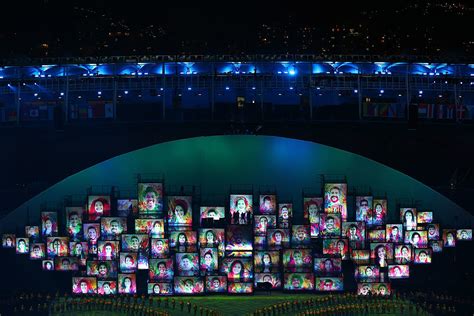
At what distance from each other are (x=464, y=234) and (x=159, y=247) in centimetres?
1148

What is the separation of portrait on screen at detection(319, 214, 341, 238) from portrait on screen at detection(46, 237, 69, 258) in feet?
30.9

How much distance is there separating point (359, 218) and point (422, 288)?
3830mm

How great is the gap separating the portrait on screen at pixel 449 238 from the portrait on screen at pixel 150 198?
1067 centimetres

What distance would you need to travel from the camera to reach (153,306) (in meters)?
33.6

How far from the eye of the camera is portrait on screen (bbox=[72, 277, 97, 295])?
34.8 metres

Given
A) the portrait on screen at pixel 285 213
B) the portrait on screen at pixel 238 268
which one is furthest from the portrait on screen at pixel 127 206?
the portrait on screen at pixel 285 213

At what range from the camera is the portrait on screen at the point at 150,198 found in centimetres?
3703

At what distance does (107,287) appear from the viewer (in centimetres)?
3488

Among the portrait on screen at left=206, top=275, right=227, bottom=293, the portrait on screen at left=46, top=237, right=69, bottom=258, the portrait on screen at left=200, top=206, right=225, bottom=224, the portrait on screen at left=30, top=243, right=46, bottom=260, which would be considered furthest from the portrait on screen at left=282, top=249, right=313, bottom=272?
the portrait on screen at left=30, top=243, right=46, bottom=260

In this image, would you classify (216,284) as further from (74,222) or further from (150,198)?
(74,222)

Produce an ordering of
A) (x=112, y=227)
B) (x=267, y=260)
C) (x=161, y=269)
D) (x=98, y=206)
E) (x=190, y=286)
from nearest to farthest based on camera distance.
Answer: (x=190, y=286) < (x=161, y=269) < (x=267, y=260) < (x=112, y=227) < (x=98, y=206)

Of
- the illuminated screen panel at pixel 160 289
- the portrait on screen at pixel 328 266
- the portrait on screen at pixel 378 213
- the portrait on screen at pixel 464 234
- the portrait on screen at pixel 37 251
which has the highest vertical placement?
the portrait on screen at pixel 378 213

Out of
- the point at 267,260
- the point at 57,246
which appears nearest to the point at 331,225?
the point at 267,260

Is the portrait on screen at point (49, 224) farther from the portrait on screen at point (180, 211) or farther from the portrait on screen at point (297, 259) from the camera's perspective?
the portrait on screen at point (297, 259)
